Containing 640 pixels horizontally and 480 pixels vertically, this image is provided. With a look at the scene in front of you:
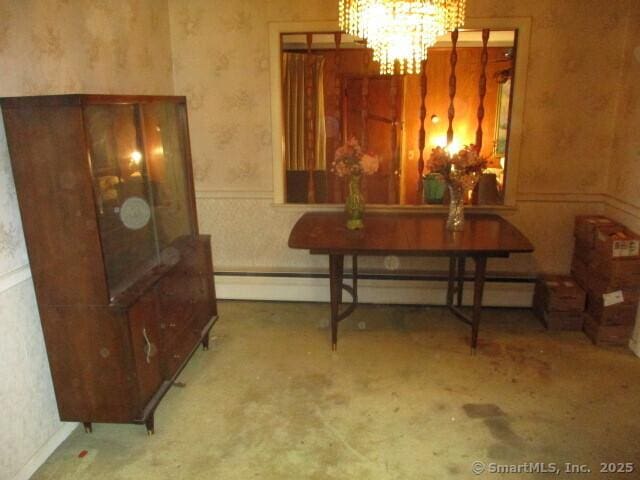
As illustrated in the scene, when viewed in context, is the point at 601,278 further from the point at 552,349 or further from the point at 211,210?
the point at 211,210

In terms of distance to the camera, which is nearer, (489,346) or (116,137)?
(116,137)

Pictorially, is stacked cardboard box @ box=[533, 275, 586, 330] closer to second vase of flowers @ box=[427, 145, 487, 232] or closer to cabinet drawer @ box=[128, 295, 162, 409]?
second vase of flowers @ box=[427, 145, 487, 232]

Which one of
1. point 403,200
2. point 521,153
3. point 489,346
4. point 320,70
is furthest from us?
point 403,200

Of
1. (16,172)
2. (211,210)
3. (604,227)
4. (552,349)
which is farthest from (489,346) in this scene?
(16,172)

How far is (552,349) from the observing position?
121 inches

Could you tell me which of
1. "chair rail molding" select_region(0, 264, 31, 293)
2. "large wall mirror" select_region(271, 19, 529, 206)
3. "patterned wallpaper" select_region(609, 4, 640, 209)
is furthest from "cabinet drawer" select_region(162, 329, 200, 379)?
"patterned wallpaper" select_region(609, 4, 640, 209)

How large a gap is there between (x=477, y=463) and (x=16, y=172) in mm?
2318

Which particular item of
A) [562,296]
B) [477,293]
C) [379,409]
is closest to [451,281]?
[477,293]

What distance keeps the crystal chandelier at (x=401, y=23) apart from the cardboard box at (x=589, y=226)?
1.71 meters

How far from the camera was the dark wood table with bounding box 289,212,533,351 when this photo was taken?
→ 9.10 ft

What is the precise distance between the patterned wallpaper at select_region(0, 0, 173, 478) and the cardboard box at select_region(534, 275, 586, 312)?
3060 mm

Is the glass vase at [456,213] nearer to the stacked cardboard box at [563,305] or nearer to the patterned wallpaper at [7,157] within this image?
the stacked cardboard box at [563,305]

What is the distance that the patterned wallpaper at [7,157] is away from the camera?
6.42 feet

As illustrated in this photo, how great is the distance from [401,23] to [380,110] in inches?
144
